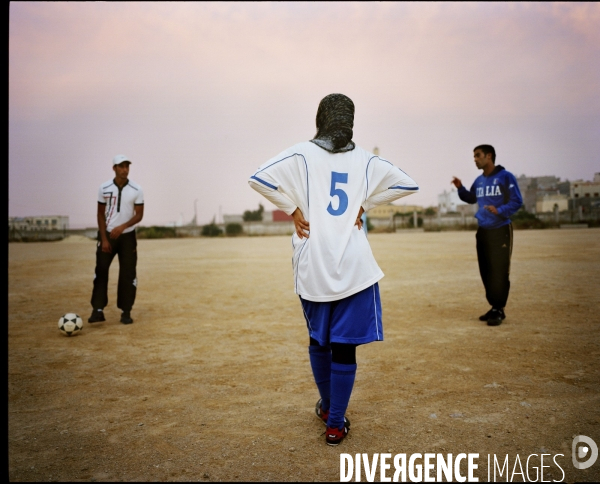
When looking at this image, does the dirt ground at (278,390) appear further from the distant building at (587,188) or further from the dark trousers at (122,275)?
the distant building at (587,188)

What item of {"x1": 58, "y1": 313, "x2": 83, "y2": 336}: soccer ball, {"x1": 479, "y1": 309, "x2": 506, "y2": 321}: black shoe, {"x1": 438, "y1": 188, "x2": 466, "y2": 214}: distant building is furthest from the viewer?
{"x1": 438, "y1": 188, "x2": 466, "y2": 214}: distant building

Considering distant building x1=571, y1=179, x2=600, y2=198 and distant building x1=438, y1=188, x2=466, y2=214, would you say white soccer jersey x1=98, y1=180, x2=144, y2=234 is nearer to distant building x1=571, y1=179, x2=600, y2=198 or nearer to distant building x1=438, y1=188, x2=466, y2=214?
distant building x1=571, y1=179, x2=600, y2=198

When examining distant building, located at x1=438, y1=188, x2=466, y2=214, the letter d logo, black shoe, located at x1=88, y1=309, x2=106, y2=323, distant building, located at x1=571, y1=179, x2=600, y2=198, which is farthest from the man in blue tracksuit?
distant building, located at x1=438, y1=188, x2=466, y2=214

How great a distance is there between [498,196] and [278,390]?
438 centimetres

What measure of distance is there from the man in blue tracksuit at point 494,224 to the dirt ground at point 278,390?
0.45 m

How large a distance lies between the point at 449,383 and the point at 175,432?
7.82ft

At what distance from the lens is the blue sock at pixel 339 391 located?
3.10 meters

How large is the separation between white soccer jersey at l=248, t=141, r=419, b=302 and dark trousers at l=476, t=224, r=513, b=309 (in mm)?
4068

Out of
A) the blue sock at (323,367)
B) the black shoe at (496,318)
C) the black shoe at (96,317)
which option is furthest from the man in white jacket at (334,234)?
the black shoe at (96,317)

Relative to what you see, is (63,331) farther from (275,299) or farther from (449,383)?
(449,383)

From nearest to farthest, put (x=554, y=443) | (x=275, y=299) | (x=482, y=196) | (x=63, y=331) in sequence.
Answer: (x=554, y=443), (x=63, y=331), (x=482, y=196), (x=275, y=299)

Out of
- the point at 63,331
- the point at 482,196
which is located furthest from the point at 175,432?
the point at 482,196

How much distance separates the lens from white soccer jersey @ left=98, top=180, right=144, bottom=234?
283 inches

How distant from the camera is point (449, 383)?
4246 millimetres
